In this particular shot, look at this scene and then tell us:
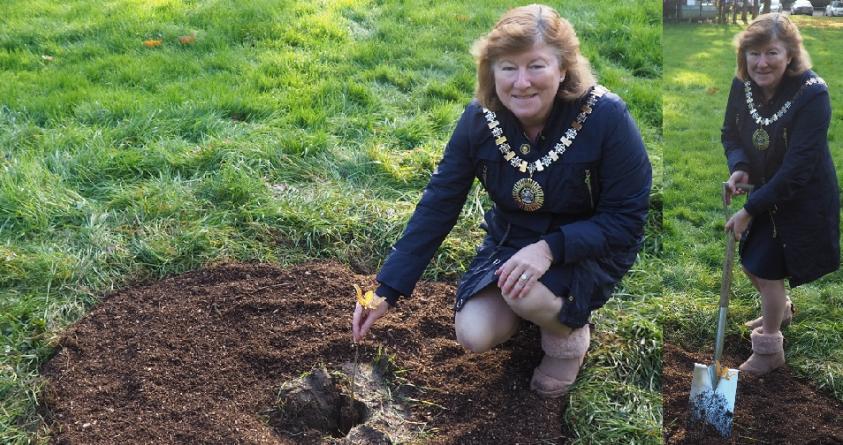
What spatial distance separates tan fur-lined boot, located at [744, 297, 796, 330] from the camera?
9.02ft

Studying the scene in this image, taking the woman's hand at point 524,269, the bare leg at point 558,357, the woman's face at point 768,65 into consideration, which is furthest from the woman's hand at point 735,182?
the bare leg at point 558,357

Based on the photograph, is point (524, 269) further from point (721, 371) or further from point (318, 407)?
point (318, 407)

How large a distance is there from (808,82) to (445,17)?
5066 millimetres

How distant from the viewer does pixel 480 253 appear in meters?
3.62

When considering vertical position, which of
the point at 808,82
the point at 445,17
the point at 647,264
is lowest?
the point at 647,264

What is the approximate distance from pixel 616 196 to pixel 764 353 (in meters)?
0.74

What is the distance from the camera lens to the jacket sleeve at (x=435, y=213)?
3332mm

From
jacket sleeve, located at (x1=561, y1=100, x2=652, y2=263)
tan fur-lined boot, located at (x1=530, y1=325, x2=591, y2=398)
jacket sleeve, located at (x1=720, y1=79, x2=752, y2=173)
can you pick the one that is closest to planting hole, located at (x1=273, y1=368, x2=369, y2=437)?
tan fur-lined boot, located at (x1=530, y1=325, x2=591, y2=398)

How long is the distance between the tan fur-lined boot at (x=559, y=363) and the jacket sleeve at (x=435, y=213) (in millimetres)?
558

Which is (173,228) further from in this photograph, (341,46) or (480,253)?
(341,46)

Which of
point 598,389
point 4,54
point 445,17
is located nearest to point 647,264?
point 598,389

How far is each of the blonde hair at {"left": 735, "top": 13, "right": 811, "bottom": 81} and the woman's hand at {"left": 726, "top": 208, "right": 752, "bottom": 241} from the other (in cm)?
38

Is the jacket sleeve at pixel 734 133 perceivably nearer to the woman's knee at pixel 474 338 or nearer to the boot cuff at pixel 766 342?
the boot cuff at pixel 766 342

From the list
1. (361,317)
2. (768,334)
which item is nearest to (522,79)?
(361,317)
